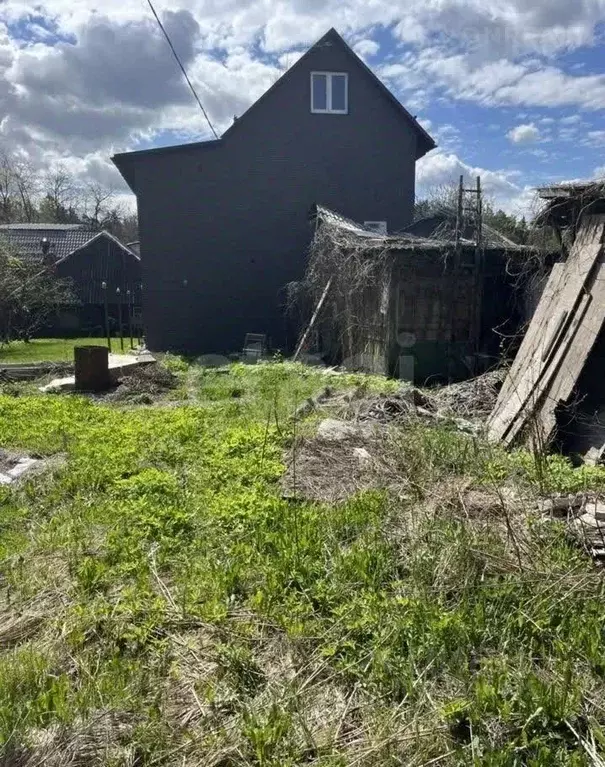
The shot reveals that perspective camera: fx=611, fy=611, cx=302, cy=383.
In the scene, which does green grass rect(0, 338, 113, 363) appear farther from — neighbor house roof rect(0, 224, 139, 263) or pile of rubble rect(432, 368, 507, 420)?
pile of rubble rect(432, 368, 507, 420)

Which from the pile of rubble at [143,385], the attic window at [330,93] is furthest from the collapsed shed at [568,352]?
the attic window at [330,93]

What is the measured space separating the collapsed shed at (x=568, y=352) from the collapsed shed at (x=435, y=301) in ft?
11.1

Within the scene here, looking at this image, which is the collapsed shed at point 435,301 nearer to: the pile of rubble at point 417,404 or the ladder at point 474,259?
the ladder at point 474,259

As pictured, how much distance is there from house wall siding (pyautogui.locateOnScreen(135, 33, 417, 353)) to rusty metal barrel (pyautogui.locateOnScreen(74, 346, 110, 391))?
610 centimetres

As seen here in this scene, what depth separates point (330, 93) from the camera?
1734 centimetres

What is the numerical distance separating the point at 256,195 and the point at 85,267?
15.9m

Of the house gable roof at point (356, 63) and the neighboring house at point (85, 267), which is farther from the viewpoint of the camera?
the neighboring house at point (85, 267)

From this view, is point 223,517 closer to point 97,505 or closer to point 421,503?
point 97,505

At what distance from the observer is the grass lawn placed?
8.34 ft

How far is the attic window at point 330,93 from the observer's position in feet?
56.6

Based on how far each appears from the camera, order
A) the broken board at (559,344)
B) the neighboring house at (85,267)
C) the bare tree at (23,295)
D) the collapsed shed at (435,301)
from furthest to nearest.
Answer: the neighboring house at (85,267)
the bare tree at (23,295)
the collapsed shed at (435,301)
the broken board at (559,344)

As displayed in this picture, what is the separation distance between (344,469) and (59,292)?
23.2 m

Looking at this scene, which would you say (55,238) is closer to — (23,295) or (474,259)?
(23,295)

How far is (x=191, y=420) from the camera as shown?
7.88 metres
